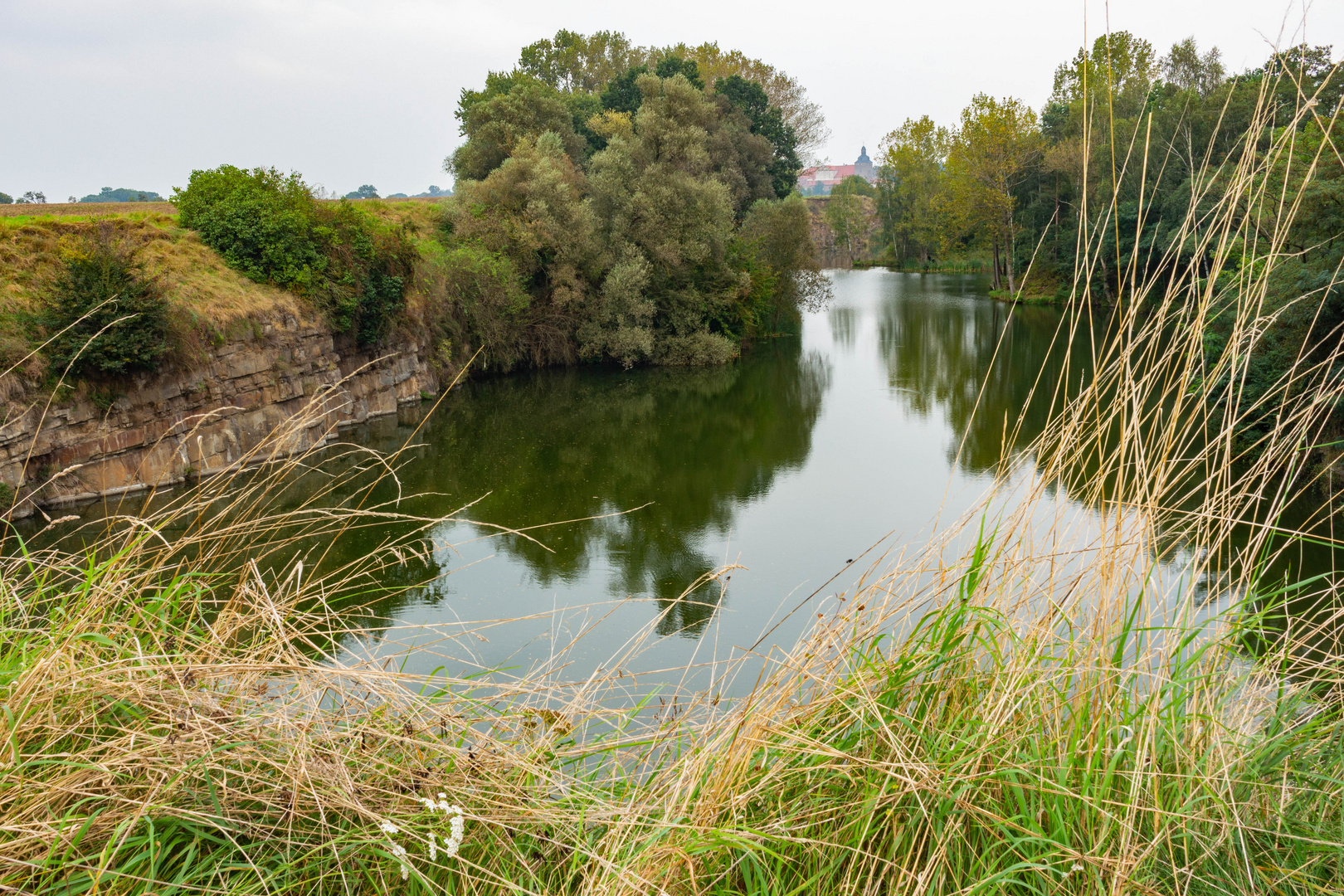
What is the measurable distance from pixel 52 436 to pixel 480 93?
22.2 m

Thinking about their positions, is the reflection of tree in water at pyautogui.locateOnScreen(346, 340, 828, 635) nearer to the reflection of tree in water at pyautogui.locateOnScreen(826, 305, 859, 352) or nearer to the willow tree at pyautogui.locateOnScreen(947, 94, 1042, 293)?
the reflection of tree in water at pyautogui.locateOnScreen(826, 305, 859, 352)

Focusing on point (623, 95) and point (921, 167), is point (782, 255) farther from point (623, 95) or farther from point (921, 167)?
point (921, 167)

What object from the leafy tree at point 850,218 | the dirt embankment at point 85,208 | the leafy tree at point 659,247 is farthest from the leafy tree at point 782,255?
the leafy tree at point 850,218

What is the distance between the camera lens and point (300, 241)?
13.1 meters

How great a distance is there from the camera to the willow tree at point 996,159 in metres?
30.7

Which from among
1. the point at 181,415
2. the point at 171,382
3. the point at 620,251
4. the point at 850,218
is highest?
the point at 850,218

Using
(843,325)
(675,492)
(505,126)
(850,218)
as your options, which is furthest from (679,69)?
(850,218)

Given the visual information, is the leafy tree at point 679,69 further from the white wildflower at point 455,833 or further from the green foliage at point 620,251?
the white wildflower at point 455,833

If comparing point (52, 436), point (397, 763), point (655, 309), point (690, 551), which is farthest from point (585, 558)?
point (655, 309)

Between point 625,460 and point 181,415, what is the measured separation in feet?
18.9

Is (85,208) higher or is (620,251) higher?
(85,208)

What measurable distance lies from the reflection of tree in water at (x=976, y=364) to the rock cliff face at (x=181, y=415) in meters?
9.17

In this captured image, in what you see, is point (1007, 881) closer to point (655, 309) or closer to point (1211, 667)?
point (1211, 667)

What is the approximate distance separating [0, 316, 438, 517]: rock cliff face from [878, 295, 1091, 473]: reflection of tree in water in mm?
9168
